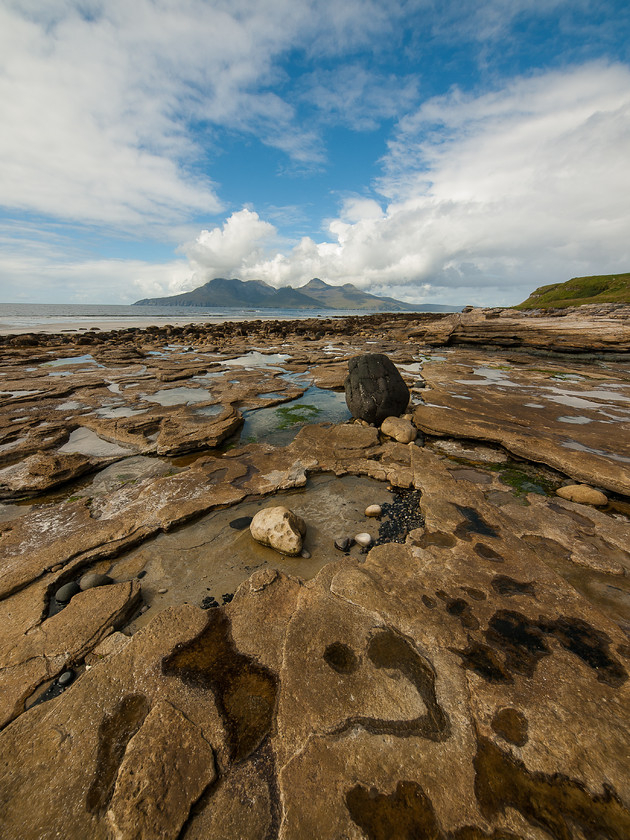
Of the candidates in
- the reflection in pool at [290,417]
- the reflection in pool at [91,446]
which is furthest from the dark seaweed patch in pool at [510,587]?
the reflection in pool at [91,446]

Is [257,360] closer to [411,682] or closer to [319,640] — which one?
[319,640]

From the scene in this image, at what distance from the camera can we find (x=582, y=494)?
588 cm

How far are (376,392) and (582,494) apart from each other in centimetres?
562

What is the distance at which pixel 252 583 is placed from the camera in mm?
4039

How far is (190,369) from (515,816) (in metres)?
18.7

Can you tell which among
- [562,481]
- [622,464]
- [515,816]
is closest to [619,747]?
[515,816]

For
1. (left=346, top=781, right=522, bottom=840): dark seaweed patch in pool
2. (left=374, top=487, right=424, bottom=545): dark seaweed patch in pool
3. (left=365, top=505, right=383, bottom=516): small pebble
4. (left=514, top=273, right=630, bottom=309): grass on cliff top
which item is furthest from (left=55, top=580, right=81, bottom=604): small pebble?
(left=514, top=273, right=630, bottom=309): grass on cliff top

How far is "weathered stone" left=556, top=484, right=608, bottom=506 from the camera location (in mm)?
5758

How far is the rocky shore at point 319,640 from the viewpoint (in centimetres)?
217

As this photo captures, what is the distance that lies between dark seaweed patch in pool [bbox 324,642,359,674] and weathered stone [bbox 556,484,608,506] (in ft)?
17.5

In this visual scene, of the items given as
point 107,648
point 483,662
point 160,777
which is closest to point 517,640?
point 483,662

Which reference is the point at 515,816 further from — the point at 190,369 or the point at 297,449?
the point at 190,369

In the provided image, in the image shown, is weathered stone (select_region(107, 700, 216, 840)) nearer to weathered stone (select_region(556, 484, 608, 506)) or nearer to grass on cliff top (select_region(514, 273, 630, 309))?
weathered stone (select_region(556, 484, 608, 506))

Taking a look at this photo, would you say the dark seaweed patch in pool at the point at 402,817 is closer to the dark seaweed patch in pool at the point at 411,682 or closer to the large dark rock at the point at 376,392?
the dark seaweed patch in pool at the point at 411,682
